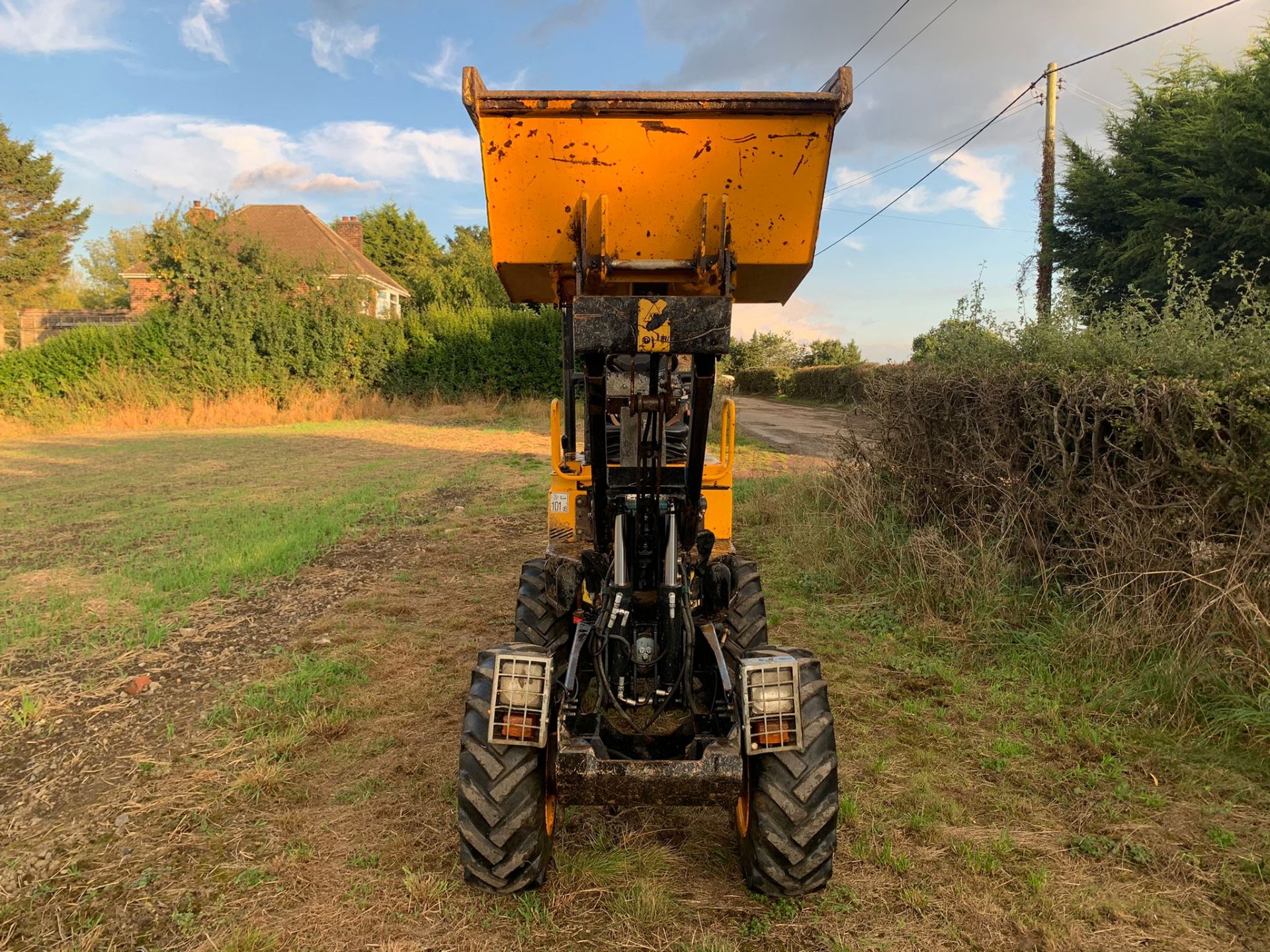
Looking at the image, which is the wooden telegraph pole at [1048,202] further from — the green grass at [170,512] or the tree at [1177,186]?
the green grass at [170,512]

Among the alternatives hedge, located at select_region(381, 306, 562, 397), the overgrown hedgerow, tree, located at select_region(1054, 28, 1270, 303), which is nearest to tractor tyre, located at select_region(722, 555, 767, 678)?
the overgrown hedgerow

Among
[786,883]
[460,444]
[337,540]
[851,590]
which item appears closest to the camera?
[786,883]

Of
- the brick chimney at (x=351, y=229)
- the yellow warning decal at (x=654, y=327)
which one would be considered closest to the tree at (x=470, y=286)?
the brick chimney at (x=351, y=229)

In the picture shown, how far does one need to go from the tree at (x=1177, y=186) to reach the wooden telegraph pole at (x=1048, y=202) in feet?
0.82

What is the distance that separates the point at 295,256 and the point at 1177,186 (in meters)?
25.1

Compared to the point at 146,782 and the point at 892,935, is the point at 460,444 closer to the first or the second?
the point at 146,782

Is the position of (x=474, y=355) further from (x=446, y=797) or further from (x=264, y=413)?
(x=446, y=797)

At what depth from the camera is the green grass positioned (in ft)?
20.2

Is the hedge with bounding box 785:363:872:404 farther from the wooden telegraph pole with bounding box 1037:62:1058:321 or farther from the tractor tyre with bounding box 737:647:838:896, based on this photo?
the tractor tyre with bounding box 737:647:838:896

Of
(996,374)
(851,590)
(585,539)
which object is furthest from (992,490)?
(585,539)

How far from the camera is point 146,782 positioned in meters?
3.74

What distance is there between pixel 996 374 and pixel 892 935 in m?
4.56

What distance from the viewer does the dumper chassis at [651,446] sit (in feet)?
9.18

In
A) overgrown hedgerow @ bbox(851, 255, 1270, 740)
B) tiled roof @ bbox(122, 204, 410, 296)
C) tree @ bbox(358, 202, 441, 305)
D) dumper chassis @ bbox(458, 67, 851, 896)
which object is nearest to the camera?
dumper chassis @ bbox(458, 67, 851, 896)
